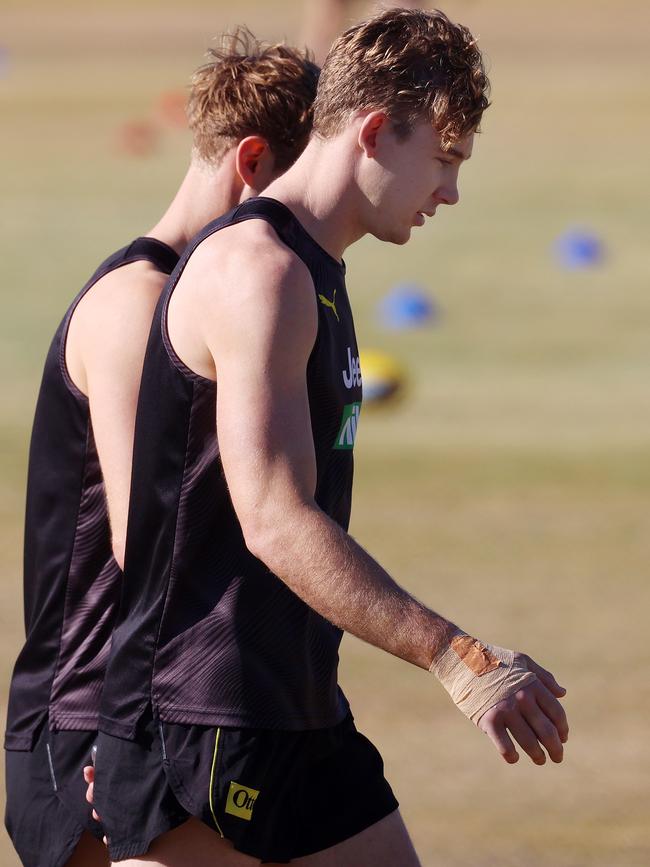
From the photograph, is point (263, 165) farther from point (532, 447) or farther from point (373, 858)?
point (532, 447)

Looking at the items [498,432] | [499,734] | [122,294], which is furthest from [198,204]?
[498,432]

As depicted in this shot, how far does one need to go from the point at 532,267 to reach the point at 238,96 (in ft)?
47.0

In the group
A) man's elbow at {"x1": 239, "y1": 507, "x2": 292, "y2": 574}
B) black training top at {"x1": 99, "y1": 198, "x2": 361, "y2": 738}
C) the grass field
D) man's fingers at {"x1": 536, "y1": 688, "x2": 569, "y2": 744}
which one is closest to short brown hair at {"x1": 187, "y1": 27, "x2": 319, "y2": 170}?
black training top at {"x1": 99, "y1": 198, "x2": 361, "y2": 738}

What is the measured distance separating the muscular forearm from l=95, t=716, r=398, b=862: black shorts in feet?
1.25

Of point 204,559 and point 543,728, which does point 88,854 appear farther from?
point 543,728

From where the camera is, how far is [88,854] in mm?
3209

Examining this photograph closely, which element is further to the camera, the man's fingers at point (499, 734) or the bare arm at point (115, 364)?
the bare arm at point (115, 364)

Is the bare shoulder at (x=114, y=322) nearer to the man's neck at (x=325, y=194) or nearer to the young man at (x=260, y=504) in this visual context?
the young man at (x=260, y=504)

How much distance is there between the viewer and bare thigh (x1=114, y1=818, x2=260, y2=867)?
288 cm

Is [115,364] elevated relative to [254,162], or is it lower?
lower

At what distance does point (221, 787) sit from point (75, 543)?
2.14 ft

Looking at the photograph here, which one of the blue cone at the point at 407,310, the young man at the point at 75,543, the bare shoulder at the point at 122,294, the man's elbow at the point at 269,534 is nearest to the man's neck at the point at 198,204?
the young man at the point at 75,543

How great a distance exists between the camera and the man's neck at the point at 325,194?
9.52ft

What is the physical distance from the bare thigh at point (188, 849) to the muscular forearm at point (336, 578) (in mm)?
552
